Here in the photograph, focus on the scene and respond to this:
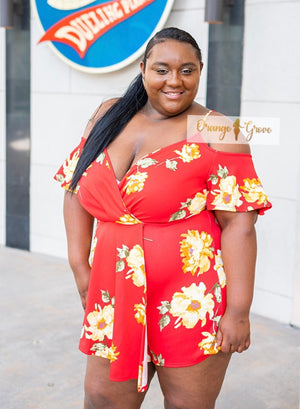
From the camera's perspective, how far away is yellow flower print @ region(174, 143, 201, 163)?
1.85 metres

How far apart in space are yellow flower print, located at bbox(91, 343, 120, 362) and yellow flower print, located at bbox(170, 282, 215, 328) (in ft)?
0.75

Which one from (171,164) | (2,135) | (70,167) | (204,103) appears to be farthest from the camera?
(2,135)

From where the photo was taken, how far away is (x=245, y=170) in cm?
189

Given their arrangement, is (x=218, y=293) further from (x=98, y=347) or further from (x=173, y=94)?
(x=173, y=94)

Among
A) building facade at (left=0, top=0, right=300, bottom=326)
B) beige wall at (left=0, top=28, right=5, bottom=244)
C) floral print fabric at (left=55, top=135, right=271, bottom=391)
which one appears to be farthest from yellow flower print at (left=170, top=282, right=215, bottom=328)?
beige wall at (left=0, top=28, right=5, bottom=244)

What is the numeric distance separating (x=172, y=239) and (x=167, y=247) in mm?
29

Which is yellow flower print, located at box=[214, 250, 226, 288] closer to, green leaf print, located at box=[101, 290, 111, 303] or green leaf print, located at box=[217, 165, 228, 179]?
green leaf print, located at box=[217, 165, 228, 179]

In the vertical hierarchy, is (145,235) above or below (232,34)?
below

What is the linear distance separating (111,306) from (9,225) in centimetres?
385

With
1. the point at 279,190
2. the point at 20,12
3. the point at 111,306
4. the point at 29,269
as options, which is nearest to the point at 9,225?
the point at 29,269

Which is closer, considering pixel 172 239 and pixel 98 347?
pixel 172 239

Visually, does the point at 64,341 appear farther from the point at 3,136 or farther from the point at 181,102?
the point at 3,136

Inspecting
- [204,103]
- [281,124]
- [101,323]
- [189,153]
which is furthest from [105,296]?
[204,103]

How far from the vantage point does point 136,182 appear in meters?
1.85
